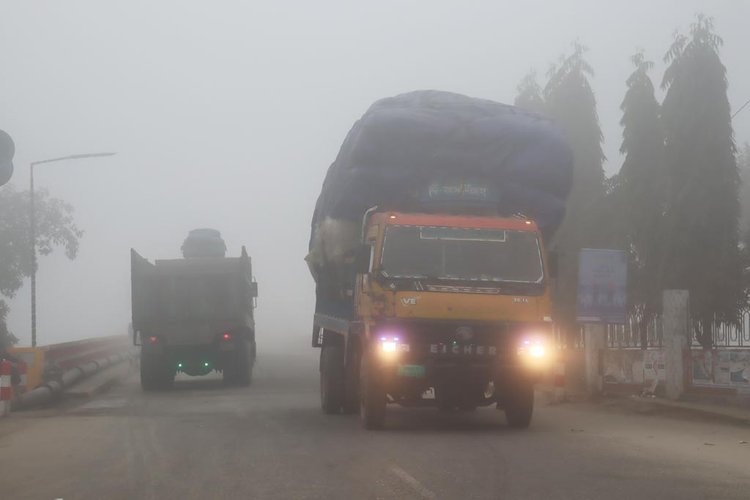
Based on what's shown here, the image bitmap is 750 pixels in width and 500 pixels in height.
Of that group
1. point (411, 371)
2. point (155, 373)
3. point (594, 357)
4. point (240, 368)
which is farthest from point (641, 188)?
point (411, 371)

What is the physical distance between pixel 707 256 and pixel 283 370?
13.8m

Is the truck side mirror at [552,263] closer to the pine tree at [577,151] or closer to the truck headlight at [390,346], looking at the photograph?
the truck headlight at [390,346]

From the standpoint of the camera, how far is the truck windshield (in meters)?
14.8

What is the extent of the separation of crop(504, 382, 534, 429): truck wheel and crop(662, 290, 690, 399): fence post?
4780 mm

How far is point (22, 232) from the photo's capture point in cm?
6475

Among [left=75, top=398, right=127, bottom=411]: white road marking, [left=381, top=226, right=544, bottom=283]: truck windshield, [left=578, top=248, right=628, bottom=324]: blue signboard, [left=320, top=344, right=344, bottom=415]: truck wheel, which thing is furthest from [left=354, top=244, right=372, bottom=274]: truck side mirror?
[left=75, top=398, right=127, bottom=411]: white road marking

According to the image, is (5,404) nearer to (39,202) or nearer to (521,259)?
(521,259)

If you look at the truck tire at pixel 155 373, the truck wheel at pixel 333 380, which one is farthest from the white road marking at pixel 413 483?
the truck tire at pixel 155 373

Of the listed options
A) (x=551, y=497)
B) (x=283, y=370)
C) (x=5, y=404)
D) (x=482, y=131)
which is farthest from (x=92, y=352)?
(x=551, y=497)

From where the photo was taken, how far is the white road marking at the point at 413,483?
9.46 metres

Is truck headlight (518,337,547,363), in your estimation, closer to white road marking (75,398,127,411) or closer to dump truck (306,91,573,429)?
dump truck (306,91,573,429)

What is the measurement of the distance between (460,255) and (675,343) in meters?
6.30

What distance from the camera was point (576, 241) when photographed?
37.4 meters

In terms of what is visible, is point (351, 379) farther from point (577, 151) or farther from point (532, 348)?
point (577, 151)
